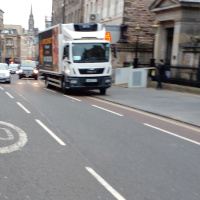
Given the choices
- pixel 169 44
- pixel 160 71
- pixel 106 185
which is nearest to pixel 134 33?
pixel 169 44

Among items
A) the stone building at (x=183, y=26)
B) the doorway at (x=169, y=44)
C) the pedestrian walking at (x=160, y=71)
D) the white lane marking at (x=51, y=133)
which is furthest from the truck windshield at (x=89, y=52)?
the white lane marking at (x=51, y=133)

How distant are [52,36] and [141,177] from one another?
651 inches

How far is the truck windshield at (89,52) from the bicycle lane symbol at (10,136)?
9.20 meters

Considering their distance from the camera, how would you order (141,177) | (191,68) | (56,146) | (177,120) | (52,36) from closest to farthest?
(141,177) < (56,146) < (177,120) < (191,68) < (52,36)

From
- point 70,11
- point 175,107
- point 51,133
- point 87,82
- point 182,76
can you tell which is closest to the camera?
point 51,133

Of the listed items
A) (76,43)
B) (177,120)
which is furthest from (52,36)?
(177,120)

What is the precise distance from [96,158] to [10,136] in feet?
8.06

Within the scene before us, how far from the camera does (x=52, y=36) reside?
20859mm

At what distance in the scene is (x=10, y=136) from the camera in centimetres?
789

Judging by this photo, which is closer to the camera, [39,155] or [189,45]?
[39,155]

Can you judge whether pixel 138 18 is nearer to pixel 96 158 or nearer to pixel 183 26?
pixel 183 26

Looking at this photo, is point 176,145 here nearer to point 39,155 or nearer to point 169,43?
point 39,155

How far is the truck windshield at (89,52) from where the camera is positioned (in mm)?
18125

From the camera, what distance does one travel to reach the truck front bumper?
18172 mm
